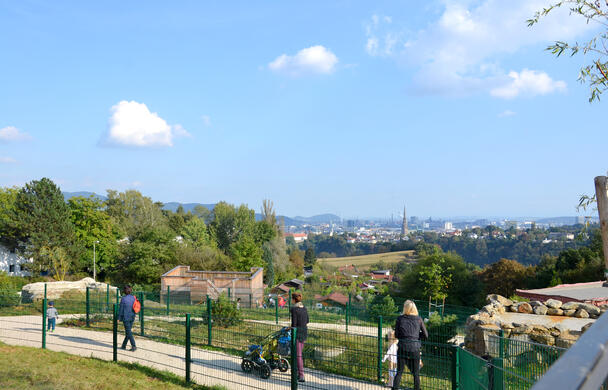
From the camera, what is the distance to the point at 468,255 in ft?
493

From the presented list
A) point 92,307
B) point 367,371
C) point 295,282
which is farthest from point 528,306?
point 295,282

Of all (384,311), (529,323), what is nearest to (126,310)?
(529,323)

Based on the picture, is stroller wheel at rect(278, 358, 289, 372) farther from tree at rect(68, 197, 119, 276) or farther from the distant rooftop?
tree at rect(68, 197, 119, 276)

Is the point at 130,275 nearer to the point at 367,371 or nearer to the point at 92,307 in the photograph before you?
the point at 92,307

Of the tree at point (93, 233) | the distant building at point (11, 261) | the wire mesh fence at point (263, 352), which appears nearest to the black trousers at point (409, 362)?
the wire mesh fence at point (263, 352)

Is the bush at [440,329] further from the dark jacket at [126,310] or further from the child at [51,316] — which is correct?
the child at [51,316]

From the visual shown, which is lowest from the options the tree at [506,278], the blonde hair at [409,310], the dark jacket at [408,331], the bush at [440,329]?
the tree at [506,278]

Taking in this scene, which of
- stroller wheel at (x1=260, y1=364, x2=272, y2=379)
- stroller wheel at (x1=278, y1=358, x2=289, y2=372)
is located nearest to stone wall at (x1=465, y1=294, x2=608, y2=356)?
stroller wheel at (x1=278, y1=358, x2=289, y2=372)

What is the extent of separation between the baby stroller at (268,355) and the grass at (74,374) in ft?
2.59

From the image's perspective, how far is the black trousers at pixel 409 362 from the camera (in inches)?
291

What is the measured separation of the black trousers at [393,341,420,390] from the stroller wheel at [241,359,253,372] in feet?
9.46

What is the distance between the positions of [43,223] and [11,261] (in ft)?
28.8

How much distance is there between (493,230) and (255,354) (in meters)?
191

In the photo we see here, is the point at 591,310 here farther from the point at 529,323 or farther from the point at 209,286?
the point at 209,286
